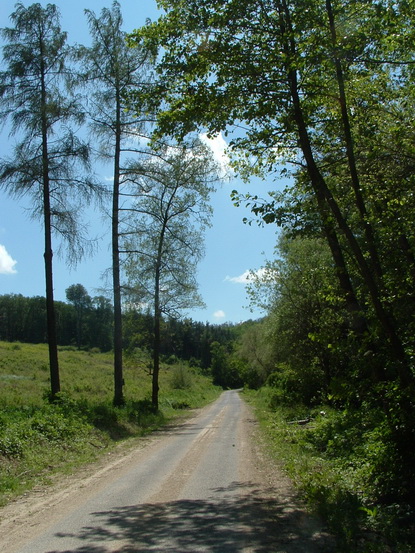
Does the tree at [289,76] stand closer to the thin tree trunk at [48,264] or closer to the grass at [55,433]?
the grass at [55,433]

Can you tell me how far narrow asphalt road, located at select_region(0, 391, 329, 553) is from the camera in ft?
17.4

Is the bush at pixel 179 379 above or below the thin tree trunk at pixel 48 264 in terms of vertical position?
below

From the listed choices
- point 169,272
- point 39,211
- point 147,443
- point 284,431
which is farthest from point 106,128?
point 284,431

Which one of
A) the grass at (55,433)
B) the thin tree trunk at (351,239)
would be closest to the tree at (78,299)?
the grass at (55,433)

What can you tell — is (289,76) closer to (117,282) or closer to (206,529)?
(206,529)

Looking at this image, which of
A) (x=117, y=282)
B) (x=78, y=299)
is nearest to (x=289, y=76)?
(x=117, y=282)

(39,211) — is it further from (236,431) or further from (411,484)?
(411,484)

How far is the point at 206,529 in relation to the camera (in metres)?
5.83

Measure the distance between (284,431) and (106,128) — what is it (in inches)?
582

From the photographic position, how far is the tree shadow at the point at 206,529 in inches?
204

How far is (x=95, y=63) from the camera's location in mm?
19094

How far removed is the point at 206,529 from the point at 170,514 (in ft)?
2.83

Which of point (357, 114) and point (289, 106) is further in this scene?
point (357, 114)

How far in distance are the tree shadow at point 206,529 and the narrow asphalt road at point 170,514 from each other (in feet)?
0.04
